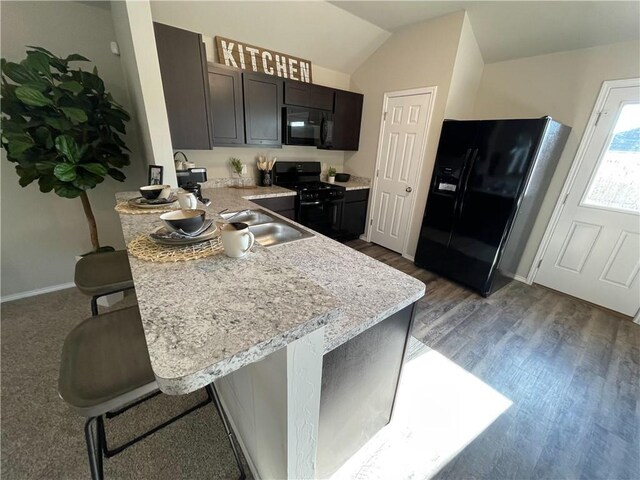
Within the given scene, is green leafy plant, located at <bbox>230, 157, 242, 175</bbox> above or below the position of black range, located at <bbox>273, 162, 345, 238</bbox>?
above

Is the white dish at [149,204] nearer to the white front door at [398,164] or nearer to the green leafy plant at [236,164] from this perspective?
the green leafy plant at [236,164]

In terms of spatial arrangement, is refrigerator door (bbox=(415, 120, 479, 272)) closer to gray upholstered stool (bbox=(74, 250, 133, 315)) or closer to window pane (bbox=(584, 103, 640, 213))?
window pane (bbox=(584, 103, 640, 213))

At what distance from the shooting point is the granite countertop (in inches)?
16.7

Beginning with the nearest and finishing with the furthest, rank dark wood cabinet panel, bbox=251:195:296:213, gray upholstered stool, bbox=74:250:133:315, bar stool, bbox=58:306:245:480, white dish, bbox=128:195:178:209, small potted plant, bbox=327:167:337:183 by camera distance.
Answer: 1. bar stool, bbox=58:306:245:480
2. gray upholstered stool, bbox=74:250:133:315
3. white dish, bbox=128:195:178:209
4. dark wood cabinet panel, bbox=251:195:296:213
5. small potted plant, bbox=327:167:337:183

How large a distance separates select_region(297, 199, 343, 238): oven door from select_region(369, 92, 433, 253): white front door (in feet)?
2.10

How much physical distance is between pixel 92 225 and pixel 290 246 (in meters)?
2.00

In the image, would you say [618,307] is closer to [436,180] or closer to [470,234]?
[470,234]

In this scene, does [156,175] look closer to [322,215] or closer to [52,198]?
[52,198]

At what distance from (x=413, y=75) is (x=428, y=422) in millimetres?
3365

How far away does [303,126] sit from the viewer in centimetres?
306

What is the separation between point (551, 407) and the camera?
5.01 feet

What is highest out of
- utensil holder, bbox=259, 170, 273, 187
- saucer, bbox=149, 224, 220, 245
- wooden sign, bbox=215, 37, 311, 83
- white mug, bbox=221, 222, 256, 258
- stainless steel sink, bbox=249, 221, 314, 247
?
wooden sign, bbox=215, 37, 311, 83

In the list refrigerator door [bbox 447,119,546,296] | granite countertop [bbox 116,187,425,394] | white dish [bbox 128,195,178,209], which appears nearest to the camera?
granite countertop [bbox 116,187,425,394]

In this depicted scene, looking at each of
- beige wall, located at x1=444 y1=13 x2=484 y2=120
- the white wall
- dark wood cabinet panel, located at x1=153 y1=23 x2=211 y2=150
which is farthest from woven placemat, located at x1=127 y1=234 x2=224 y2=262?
beige wall, located at x1=444 y1=13 x2=484 y2=120
